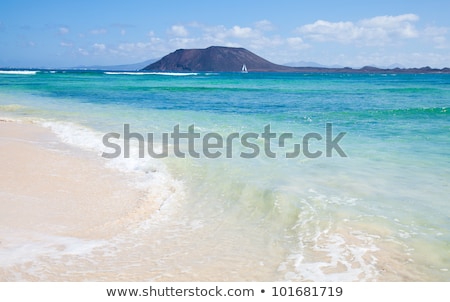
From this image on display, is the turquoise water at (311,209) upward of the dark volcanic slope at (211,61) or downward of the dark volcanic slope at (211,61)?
downward

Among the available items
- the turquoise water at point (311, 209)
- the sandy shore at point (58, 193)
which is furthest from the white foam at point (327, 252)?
the sandy shore at point (58, 193)

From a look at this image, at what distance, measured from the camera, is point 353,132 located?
12.1 meters

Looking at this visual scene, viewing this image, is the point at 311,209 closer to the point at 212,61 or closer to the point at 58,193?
the point at 58,193

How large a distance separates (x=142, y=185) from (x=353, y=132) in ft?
25.0

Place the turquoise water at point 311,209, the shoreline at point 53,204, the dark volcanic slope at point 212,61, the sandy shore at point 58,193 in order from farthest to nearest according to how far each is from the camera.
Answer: the dark volcanic slope at point 212,61
the sandy shore at point 58,193
the shoreline at point 53,204
the turquoise water at point 311,209

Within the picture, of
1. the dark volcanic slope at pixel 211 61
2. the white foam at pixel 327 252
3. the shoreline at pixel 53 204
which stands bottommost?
the white foam at pixel 327 252

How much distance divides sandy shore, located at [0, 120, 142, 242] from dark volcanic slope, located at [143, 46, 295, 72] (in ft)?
547

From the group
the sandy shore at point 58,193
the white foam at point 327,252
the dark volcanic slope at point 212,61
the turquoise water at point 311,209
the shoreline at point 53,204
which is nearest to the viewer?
the white foam at point 327,252

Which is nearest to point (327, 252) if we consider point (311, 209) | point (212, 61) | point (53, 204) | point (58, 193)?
point (311, 209)

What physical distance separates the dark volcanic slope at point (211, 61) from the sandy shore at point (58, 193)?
16684 centimetres

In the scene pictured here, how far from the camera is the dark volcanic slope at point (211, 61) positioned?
17850 centimetres

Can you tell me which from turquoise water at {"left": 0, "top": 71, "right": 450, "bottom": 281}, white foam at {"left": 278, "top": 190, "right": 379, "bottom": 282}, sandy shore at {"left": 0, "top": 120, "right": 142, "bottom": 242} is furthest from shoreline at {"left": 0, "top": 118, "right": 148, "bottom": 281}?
white foam at {"left": 278, "top": 190, "right": 379, "bottom": 282}

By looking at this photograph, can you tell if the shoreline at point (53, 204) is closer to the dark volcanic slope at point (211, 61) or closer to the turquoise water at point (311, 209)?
the turquoise water at point (311, 209)
